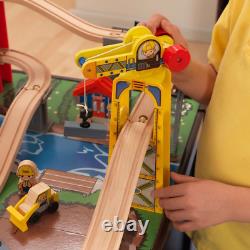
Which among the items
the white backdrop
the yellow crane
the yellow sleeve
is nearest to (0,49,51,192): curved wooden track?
the yellow crane

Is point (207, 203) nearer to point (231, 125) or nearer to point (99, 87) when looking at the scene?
point (231, 125)

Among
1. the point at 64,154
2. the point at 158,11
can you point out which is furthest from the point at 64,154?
the point at 158,11

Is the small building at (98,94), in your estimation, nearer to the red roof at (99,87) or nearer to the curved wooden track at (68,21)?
the red roof at (99,87)

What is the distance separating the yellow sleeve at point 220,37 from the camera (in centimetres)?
66

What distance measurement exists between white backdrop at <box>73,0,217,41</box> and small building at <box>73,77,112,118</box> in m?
1.23

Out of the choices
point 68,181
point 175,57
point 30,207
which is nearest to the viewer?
point 175,57

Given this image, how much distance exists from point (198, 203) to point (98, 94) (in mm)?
374

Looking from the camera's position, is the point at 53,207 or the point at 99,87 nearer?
the point at 53,207

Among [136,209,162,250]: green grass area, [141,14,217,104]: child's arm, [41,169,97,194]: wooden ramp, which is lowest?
[136,209,162,250]: green grass area

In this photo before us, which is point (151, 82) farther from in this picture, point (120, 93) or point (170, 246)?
point (170, 246)

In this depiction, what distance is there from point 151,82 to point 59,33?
1.30m

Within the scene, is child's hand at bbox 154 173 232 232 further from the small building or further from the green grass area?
the small building

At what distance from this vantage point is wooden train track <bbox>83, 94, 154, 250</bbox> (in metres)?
0.51

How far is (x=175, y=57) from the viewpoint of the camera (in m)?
0.54
